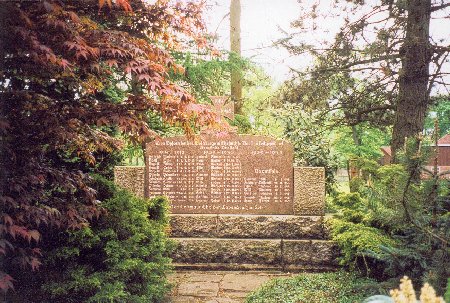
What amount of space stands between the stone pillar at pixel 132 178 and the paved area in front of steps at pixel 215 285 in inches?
63.1

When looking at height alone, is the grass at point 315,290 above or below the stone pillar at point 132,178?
below

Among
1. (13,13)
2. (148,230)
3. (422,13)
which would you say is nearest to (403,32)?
(422,13)

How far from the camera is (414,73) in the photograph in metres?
7.81

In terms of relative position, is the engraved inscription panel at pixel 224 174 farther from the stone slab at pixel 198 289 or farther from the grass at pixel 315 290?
the grass at pixel 315 290

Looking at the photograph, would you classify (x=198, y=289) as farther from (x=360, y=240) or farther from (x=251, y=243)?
(x=360, y=240)

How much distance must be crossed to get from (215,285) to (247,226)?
137 centimetres

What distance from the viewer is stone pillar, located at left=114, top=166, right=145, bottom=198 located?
7.28 meters

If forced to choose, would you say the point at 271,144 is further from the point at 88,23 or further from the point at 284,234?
the point at 88,23

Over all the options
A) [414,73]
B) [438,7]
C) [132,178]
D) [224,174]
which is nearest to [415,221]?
[224,174]

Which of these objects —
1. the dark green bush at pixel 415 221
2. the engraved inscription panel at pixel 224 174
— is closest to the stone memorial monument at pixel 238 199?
the engraved inscription panel at pixel 224 174

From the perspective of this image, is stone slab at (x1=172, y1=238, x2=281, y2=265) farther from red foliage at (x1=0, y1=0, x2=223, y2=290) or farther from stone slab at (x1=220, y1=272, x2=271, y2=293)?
red foliage at (x1=0, y1=0, x2=223, y2=290)

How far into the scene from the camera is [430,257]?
3920 millimetres

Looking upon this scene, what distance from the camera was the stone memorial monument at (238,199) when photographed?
22.9 ft

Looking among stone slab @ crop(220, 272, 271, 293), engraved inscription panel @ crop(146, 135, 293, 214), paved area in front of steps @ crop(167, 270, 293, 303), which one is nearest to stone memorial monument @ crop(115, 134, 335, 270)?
engraved inscription panel @ crop(146, 135, 293, 214)
